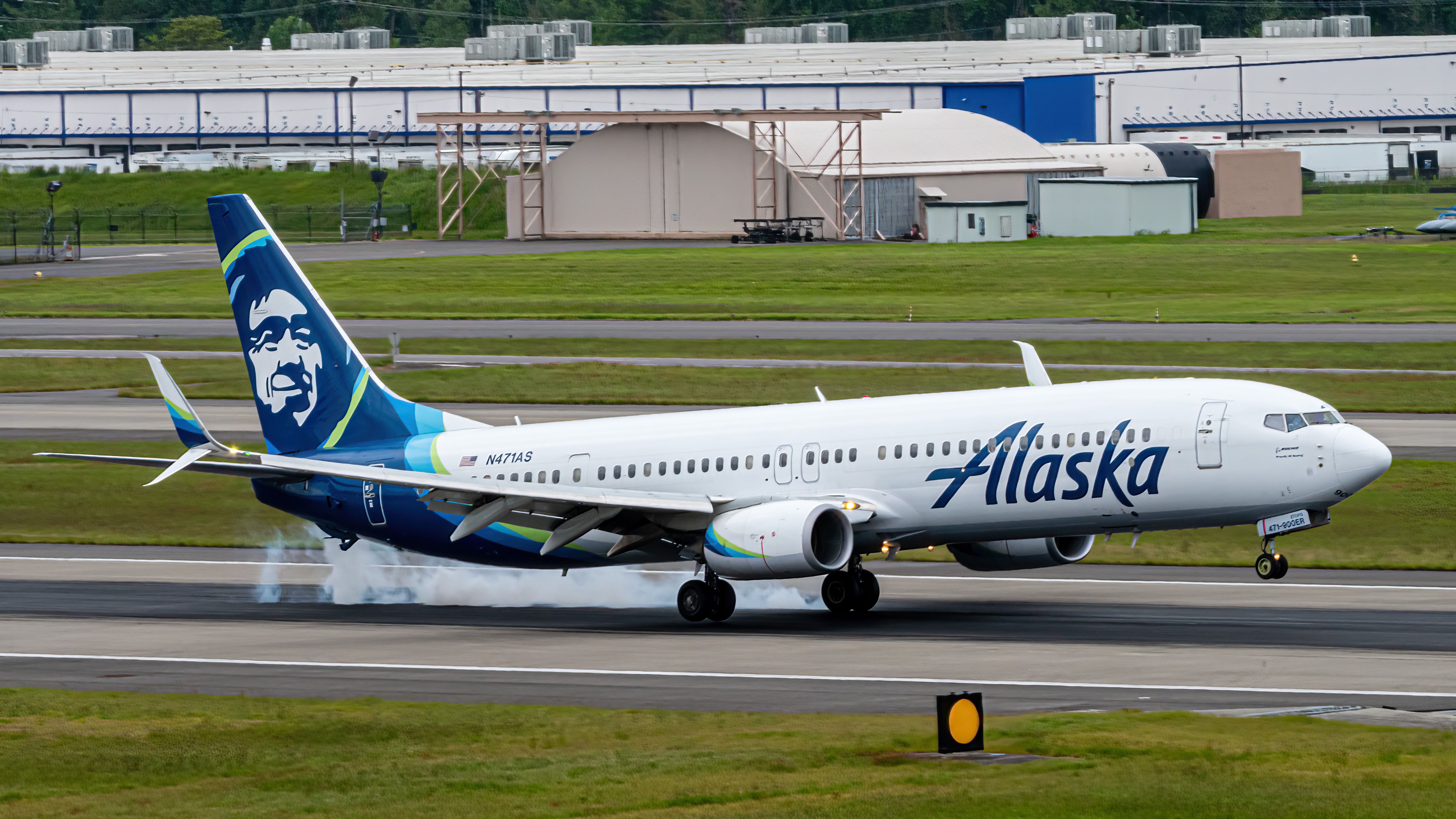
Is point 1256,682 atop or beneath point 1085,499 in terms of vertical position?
beneath

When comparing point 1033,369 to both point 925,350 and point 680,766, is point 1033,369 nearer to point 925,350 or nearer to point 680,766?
point 680,766

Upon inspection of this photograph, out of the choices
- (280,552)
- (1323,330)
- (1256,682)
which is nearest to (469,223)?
(1323,330)

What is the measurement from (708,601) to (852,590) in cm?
304

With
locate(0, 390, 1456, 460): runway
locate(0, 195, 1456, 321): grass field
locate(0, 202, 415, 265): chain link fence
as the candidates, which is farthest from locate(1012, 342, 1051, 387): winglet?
locate(0, 202, 415, 265): chain link fence

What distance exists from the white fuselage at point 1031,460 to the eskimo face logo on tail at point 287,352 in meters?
8.18

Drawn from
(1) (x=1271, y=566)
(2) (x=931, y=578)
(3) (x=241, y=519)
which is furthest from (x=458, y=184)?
(1) (x=1271, y=566)

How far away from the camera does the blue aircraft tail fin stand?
4247cm

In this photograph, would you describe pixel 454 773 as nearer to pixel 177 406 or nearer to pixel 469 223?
pixel 177 406

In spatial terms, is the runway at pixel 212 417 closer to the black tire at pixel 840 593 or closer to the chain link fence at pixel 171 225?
the black tire at pixel 840 593

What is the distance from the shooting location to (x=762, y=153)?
146 metres

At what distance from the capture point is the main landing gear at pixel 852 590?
38.7 metres

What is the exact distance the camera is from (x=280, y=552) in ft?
163

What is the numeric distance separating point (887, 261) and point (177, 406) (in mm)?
84969

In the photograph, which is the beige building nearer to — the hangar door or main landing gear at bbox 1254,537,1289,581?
the hangar door
